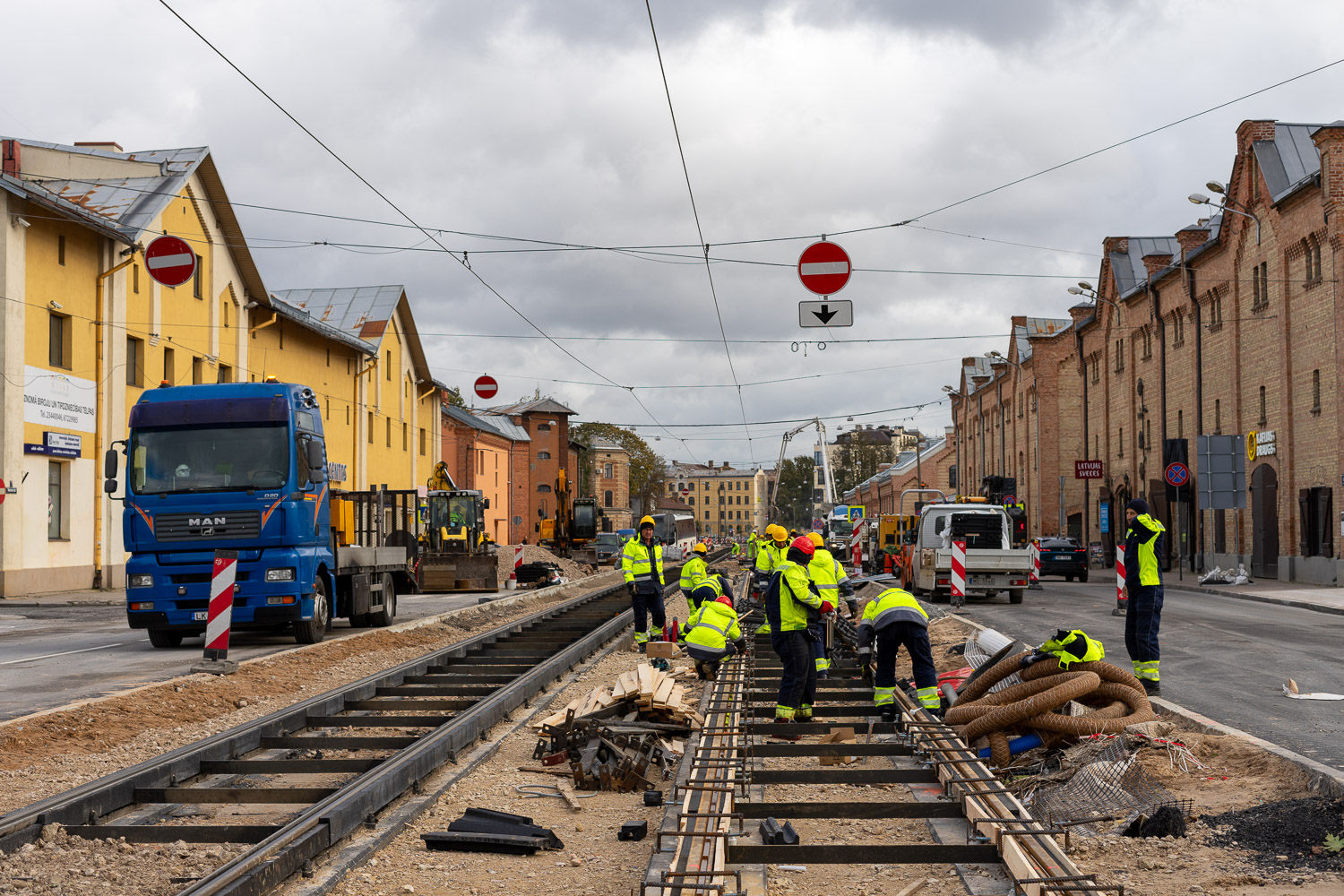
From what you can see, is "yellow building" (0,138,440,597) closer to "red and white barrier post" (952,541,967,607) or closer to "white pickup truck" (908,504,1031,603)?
"white pickup truck" (908,504,1031,603)

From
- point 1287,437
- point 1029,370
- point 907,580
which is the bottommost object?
point 907,580

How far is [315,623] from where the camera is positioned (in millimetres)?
18125

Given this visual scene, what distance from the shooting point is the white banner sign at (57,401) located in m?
27.8

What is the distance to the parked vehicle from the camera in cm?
3925

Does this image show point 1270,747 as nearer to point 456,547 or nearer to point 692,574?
point 692,574

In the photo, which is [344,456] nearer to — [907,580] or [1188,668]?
[907,580]

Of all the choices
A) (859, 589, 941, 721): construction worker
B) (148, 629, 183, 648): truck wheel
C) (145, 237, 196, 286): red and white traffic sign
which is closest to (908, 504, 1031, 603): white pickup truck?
(148, 629, 183, 648): truck wheel

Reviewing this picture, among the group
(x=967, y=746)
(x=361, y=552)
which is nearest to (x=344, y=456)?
(x=361, y=552)

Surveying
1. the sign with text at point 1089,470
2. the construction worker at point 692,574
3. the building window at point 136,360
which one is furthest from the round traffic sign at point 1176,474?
the building window at point 136,360

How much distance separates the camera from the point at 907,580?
3162cm

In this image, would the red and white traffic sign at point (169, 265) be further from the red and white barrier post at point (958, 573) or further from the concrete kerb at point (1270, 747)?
the concrete kerb at point (1270, 747)

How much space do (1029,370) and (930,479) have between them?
119 feet

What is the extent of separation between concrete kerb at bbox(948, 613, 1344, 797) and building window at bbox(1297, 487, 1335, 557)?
25.5m

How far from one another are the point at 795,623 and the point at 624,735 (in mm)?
1812
